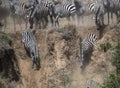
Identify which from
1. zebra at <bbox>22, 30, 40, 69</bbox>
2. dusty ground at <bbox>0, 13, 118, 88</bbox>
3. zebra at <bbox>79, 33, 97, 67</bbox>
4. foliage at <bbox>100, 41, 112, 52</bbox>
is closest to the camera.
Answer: foliage at <bbox>100, 41, 112, 52</bbox>

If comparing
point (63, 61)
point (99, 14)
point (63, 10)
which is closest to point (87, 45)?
point (63, 61)

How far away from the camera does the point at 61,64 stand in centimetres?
3497

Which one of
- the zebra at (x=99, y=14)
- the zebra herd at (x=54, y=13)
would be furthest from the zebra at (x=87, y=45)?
the zebra at (x=99, y=14)

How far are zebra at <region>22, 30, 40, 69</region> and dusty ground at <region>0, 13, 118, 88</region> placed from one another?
24 cm

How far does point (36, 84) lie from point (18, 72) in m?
1.35

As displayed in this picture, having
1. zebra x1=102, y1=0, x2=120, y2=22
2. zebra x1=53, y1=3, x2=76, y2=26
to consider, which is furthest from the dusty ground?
zebra x1=102, y1=0, x2=120, y2=22

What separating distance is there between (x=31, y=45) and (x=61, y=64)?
2342mm

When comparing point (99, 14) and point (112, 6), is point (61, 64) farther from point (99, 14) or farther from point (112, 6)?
Answer: point (112, 6)

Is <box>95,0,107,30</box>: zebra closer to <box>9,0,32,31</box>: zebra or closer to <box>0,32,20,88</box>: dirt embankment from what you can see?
<box>9,0,32,31</box>: zebra

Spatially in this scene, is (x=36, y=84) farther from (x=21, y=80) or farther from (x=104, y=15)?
(x=104, y=15)

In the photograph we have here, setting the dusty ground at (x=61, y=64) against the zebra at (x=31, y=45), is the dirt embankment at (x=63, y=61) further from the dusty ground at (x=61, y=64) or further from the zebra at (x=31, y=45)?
the zebra at (x=31, y=45)

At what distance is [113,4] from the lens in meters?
36.9

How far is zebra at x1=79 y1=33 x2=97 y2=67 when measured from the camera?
34.9 metres

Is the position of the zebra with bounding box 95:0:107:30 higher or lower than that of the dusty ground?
higher
